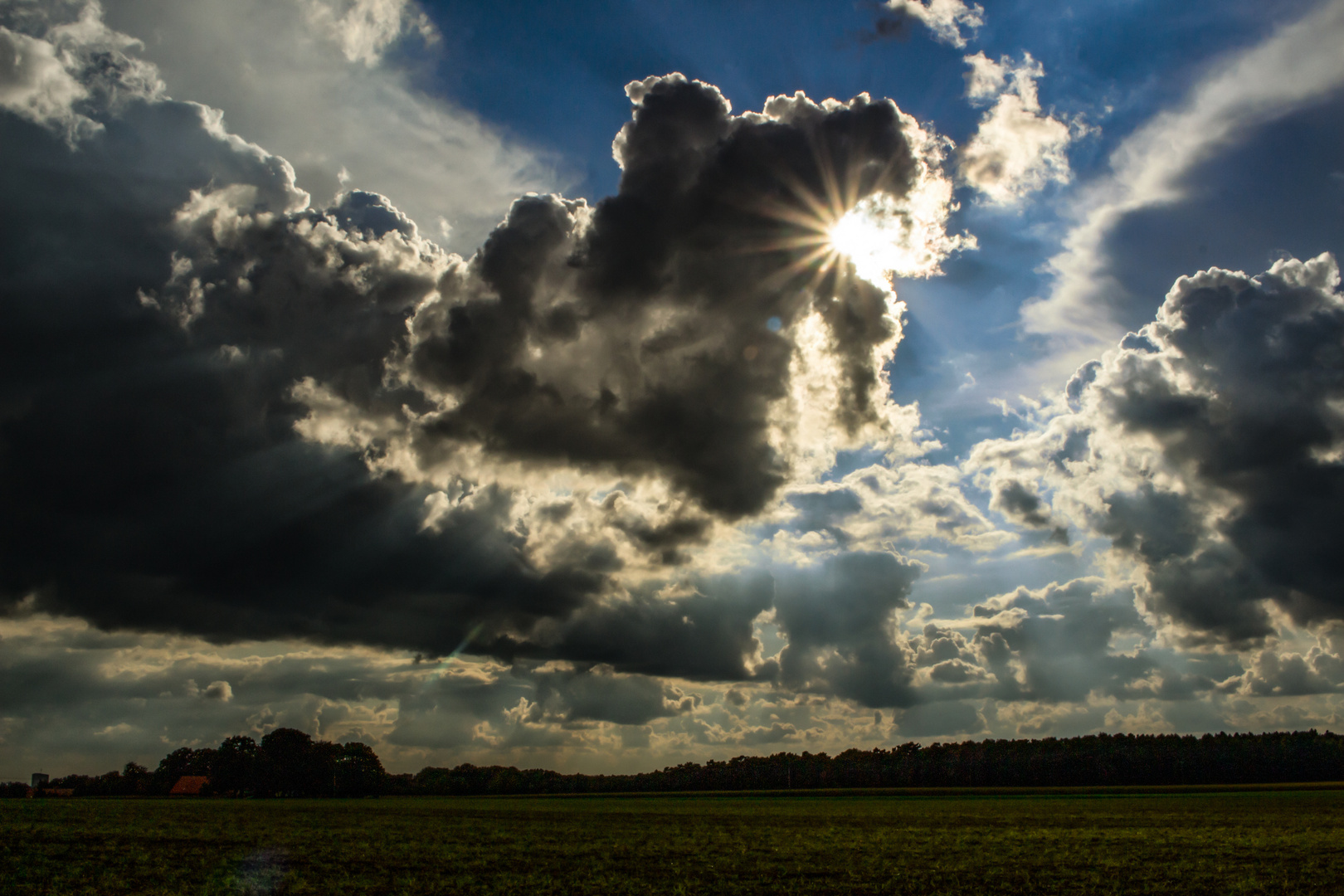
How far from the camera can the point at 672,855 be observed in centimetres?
3816

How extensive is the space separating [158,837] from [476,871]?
2476 cm

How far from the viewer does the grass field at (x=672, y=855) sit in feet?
90.7

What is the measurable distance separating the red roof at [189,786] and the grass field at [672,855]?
145383 millimetres

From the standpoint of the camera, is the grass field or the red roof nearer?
the grass field

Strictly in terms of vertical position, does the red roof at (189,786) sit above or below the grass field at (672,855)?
below

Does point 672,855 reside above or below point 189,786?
above

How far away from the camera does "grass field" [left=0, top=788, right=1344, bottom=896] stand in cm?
2766

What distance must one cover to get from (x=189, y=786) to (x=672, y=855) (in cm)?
20059

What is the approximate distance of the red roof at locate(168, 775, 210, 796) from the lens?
18702cm

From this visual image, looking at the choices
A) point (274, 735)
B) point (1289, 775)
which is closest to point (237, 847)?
point (274, 735)

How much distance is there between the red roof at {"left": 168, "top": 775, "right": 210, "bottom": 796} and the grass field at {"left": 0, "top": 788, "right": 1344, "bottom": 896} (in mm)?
145383

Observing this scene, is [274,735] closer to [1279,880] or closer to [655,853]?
[655,853]

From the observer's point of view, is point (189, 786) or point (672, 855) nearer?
point (672, 855)

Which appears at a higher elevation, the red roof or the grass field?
the grass field
